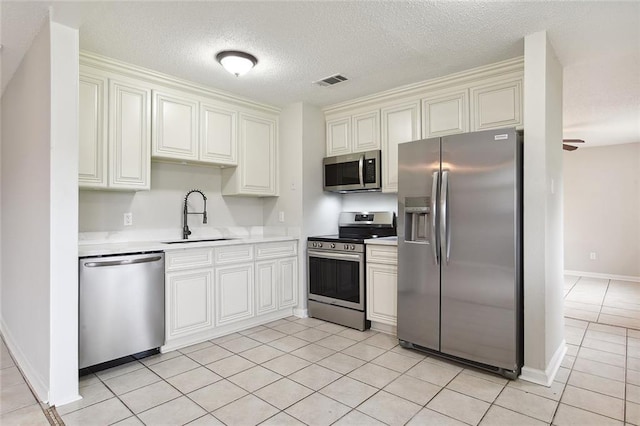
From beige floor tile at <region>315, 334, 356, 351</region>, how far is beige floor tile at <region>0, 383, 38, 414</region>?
2071 millimetres

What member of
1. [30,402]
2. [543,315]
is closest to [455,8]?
[543,315]

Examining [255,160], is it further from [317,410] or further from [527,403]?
[527,403]

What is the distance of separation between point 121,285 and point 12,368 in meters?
1.07

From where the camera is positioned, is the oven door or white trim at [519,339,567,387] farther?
the oven door

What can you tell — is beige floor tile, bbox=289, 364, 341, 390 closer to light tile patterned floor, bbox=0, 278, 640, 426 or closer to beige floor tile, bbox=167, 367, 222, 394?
light tile patterned floor, bbox=0, 278, 640, 426

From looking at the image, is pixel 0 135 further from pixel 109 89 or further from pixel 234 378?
pixel 234 378

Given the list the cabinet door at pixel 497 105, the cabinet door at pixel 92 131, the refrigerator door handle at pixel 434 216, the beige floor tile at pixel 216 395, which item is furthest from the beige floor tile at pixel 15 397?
the cabinet door at pixel 497 105

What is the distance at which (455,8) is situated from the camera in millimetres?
2234

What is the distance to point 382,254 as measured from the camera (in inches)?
137

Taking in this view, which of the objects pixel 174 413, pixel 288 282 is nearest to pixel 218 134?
pixel 288 282

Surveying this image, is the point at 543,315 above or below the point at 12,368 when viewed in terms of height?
above

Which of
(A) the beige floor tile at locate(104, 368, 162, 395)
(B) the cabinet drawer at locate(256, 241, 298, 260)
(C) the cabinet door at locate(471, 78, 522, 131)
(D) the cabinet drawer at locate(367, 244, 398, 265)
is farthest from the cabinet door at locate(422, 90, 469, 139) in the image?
(A) the beige floor tile at locate(104, 368, 162, 395)

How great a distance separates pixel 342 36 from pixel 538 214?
1.87 metres

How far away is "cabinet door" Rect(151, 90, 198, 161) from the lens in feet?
10.9
